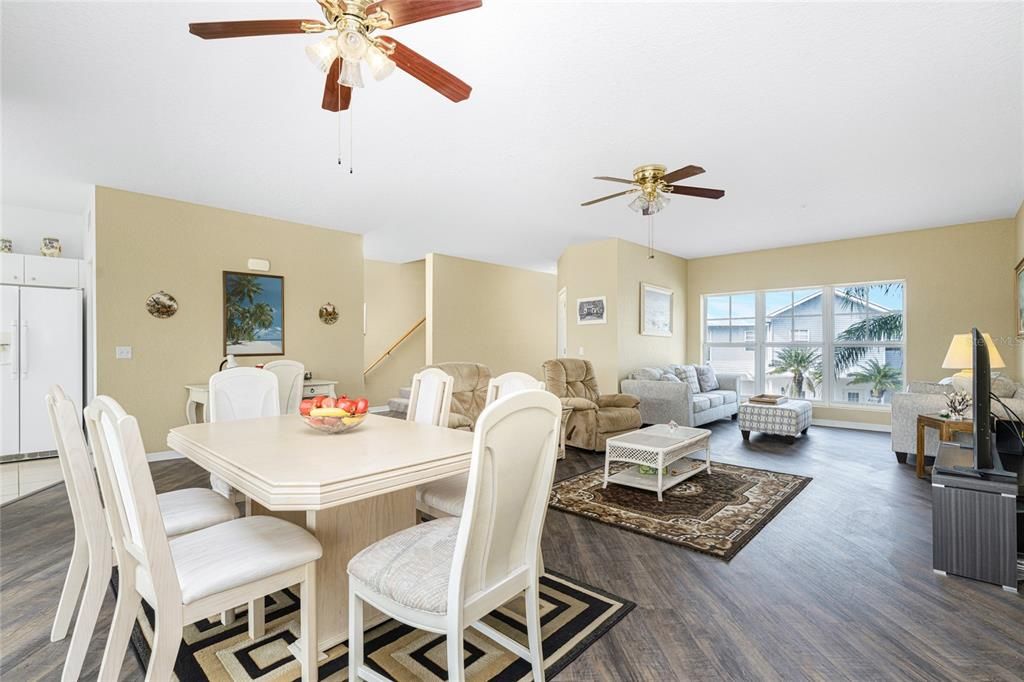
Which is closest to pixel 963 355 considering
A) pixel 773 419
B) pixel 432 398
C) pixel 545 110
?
pixel 773 419

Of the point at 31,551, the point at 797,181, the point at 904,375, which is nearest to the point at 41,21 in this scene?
the point at 31,551

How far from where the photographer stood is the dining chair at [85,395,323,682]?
1.23 metres

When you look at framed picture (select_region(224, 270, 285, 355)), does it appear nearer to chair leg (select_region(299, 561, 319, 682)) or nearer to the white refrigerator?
the white refrigerator

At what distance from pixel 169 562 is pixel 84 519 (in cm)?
68

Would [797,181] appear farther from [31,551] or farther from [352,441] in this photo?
[31,551]

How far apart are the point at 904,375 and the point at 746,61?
19.1 ft

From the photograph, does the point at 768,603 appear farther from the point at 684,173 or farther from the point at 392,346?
the point at 392,346

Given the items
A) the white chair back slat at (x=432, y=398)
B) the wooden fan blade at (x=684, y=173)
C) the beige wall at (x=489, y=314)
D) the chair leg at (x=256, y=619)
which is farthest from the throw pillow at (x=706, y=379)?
the chair leg at (x=256, y=619)

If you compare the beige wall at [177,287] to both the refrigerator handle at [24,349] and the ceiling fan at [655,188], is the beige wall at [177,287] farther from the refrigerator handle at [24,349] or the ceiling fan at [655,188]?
the ceiling fan at [655,188]

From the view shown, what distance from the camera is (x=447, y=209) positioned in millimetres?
5152

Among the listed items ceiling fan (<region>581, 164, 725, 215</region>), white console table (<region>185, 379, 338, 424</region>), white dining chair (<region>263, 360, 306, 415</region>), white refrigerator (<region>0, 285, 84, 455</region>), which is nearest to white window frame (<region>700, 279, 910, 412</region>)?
ceiling fan (<region>581, 164, 725, 215</region>)

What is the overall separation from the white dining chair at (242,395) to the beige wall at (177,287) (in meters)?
2.50

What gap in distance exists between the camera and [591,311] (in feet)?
22.5

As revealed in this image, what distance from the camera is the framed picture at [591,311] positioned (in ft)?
22.0
